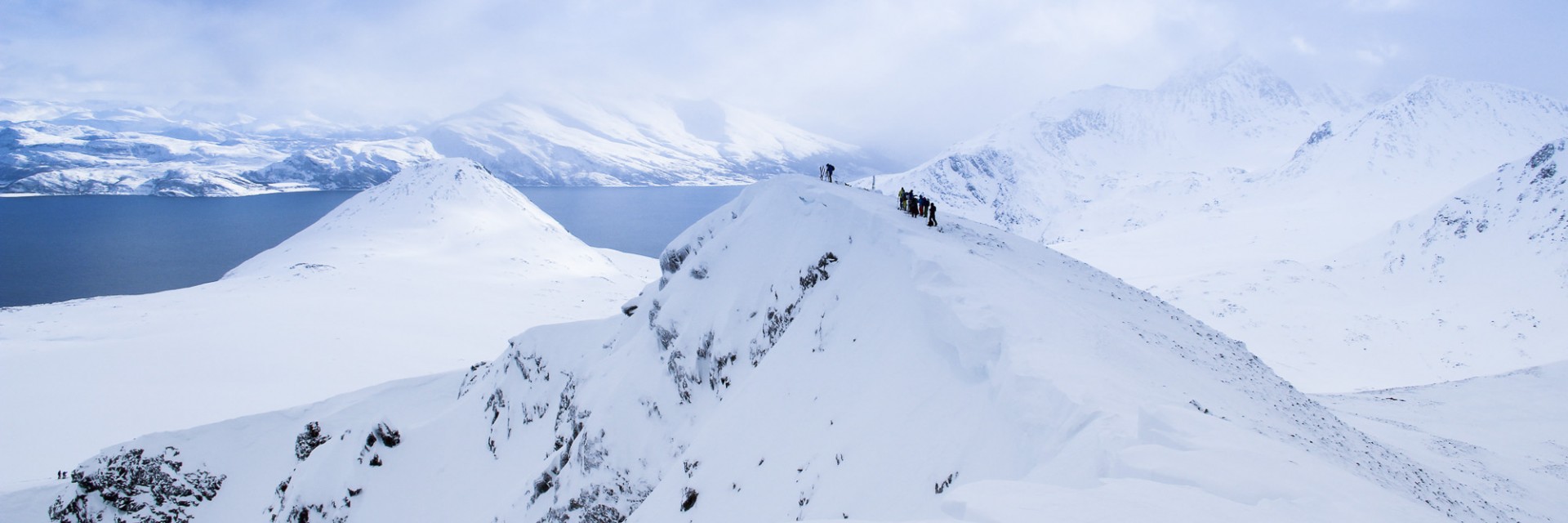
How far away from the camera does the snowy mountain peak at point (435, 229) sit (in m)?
114

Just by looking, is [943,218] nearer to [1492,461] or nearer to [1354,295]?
[1492,461]

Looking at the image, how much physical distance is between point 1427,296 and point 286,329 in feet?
462

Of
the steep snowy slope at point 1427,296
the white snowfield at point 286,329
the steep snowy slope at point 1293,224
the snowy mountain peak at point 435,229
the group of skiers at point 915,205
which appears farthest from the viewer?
the steep snowy slope at point 1293,224

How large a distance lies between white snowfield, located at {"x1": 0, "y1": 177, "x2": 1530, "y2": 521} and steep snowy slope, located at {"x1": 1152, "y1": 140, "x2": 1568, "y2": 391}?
4976cm

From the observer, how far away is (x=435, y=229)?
12900 cm

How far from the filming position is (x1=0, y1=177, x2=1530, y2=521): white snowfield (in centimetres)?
1065

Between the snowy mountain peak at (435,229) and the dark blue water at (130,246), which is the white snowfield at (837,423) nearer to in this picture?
the snowy mountain peak at (435,229)

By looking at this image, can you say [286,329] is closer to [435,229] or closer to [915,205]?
[435,229]

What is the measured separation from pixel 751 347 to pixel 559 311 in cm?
6880

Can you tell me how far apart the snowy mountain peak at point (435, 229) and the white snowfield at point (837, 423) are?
82807 millimetres

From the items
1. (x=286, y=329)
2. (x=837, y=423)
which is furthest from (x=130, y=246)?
(x=837, y=423)

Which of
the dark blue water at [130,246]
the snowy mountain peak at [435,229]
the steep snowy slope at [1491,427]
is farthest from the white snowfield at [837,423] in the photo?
the dark blue water at [130,246]

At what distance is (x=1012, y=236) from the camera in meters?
32.3

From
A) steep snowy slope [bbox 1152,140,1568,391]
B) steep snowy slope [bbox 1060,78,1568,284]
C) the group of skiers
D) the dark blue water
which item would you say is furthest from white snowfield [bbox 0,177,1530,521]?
the dark blue water
